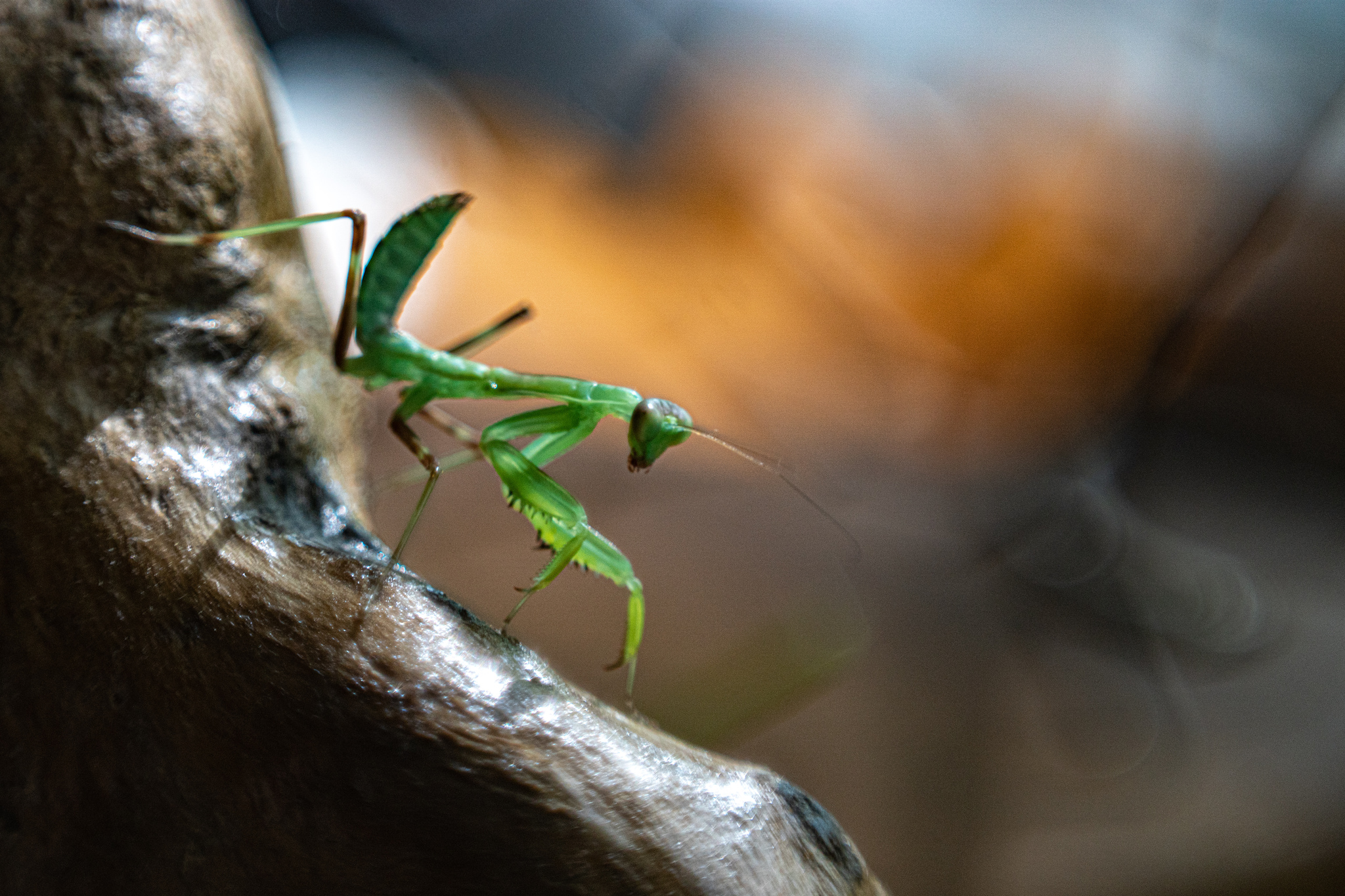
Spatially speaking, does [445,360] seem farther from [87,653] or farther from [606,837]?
[606,837]

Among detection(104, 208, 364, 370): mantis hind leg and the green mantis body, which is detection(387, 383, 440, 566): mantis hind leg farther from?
detection(104, 208, 364, 370): mantis hind leg

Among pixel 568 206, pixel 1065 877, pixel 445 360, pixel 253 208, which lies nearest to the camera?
pixel 253 208

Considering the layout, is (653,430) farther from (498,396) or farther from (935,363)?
(935,363)

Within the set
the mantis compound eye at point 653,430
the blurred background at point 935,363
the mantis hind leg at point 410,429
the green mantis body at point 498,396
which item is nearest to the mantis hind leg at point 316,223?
the green mantis body at point 498,396

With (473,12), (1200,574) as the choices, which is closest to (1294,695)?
(1200,574)

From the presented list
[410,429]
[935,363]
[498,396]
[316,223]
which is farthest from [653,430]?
[935,363]
